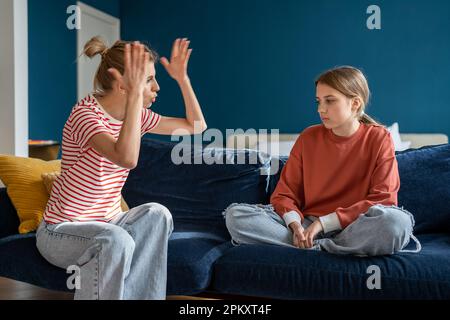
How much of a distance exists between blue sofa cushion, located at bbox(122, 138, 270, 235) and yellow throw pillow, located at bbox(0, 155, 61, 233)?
0.43 meters

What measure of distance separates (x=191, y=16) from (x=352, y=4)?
160 centimetres

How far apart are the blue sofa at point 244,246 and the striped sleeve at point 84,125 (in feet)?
1.69

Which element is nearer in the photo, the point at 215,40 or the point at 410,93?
the point at 410,93

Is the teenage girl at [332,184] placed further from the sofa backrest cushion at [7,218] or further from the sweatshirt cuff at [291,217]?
the sofa backrest cushion at [7,218]

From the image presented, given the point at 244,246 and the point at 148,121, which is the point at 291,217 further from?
the point at 148,121

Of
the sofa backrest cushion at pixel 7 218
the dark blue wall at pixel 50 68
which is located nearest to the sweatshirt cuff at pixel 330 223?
the sofa backrest cushion at pixel 7 218

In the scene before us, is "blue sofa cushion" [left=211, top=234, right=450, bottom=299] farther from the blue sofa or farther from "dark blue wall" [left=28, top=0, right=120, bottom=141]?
"dark blue wall" [left=28, top=0, right=120, bottom=141]

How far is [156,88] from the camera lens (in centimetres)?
181

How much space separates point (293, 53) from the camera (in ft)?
18.0

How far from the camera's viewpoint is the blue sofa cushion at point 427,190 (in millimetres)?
2389
